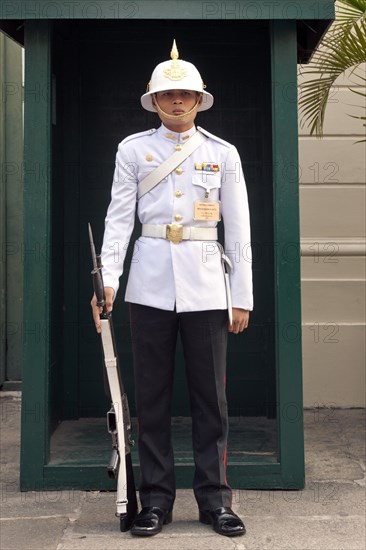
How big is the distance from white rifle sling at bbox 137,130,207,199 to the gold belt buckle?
195 millimetres

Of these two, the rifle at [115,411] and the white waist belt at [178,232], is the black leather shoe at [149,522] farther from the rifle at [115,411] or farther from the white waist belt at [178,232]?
the white waist belt at [178,232]

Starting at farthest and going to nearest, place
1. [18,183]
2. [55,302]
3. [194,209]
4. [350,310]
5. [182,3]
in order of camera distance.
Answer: [18,183] → [350,310] → [55,302] → [182,3] → [194,209]

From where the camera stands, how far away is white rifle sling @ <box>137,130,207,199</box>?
4.13 m

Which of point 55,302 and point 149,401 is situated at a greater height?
point 55,302

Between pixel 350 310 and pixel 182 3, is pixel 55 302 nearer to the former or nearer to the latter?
pixel 182 3

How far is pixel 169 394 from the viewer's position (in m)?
4.23

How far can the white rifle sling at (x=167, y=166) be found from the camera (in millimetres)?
4129

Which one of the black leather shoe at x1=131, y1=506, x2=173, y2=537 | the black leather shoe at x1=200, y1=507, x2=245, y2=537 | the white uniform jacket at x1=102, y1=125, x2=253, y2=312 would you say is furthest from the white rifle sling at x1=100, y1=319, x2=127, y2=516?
the black leather shoe at x1=200, y1=507, x2=245, y2=537

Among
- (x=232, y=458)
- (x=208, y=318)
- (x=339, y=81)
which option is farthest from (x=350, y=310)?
(x=208, y=318)

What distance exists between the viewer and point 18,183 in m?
7.30

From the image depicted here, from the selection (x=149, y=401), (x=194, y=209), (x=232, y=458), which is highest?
(x=194, y=209)

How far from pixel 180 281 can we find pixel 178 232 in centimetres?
21

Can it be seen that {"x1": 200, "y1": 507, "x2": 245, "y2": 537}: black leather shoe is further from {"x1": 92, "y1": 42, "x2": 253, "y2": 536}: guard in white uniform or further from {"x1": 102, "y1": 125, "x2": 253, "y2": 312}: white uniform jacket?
{"x1": 102, "y1": 125, "x2": 253, "y2": 312}: white uniform jacket

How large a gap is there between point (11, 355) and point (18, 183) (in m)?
1.31
